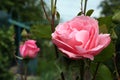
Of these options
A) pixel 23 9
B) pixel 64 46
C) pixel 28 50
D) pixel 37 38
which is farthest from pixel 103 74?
pixel 23 9

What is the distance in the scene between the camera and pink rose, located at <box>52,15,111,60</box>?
87 centimetres

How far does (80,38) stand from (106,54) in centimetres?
10

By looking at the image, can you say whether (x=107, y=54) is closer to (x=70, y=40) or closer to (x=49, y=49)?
(x=70, y=40)

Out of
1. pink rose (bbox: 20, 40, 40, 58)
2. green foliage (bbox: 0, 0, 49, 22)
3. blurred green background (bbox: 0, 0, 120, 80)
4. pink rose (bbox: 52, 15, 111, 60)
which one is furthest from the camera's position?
green foliage (bbox: 0, 0, 49, 22)

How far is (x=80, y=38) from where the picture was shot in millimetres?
890

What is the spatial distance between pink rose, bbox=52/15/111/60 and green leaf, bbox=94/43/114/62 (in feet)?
0.23

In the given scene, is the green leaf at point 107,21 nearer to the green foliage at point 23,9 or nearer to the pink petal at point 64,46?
the pink petal at point 64,46

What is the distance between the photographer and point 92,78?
1.00 m

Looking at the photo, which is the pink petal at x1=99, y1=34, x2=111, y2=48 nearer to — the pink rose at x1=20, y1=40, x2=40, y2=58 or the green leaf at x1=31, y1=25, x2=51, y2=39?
the green leaf at x1=31, y1=25, x2=51, y2=39

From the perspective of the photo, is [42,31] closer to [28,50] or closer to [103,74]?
[103,74]

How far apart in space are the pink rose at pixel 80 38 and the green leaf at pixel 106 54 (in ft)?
0.23

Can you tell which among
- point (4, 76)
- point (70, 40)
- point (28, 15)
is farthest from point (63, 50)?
point (28, 15)

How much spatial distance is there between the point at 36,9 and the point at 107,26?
12.9 m

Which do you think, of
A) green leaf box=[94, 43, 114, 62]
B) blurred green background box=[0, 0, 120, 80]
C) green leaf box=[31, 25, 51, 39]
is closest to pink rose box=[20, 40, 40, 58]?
blurred green background box=[0, 0, 120, 80]
